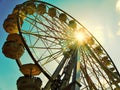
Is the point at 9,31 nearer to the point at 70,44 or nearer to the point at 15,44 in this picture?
the point at 15,44

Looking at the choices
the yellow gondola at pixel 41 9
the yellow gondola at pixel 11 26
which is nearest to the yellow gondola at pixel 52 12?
the yellow gondola at pixel 41 9

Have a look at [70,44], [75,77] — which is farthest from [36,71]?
[75,77]

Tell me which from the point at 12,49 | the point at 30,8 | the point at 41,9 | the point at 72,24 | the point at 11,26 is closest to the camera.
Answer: the point at 12,49

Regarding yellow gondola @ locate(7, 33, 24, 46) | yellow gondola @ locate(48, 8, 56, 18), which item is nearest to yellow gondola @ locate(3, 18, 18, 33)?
yellow gondola @ locate(7, 33, 24, 46)

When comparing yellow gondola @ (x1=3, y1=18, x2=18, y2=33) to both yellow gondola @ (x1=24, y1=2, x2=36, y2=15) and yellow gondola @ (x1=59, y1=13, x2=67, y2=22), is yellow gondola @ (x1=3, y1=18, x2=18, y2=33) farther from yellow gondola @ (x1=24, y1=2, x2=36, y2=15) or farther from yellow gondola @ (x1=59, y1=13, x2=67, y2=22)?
yellow gondola @ (x1=59, y1=13, x2=67, y2=22)

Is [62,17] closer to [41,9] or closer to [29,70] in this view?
[41,9]

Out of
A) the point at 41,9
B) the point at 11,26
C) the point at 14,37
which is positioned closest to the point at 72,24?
the point at 41,9

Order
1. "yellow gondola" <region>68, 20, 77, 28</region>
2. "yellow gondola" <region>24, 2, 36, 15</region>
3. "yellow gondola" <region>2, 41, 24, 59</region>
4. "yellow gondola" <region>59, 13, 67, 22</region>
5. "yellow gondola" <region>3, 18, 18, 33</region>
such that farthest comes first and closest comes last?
"yellow gondola" <region>59, 13, 67, 22</region>
"yellow gondola" <region>68, 20, 77, 28</region>
"yellow gondola" <region>24, 2, 36, 15</region>
"yellow gondola" <region>3, 18, 18, 33</region>
"yellow gondola" <region>2, 41, 24, 59</region>

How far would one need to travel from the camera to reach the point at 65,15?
18.4 meters

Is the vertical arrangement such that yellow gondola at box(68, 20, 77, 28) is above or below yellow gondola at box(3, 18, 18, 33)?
below

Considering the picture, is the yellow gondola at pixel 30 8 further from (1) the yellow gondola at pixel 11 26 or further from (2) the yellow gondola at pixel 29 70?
(2) the yellow gondola at pixel 29 70

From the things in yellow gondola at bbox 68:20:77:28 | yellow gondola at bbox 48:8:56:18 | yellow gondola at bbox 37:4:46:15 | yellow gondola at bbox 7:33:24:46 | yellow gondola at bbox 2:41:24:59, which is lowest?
yellow gondola at bbox 68:20:77:28

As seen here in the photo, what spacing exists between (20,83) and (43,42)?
3923 millimetres

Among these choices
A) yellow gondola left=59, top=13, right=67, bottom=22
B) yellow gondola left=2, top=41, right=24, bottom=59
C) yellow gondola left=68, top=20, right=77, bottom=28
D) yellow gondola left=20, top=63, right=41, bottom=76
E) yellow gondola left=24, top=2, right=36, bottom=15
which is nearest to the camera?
yellow gondola left=20, top=63, right=41, bottom=76
